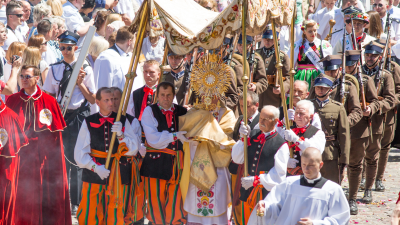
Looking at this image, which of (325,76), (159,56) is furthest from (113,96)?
(159,56)

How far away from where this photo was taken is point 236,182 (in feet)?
18.4

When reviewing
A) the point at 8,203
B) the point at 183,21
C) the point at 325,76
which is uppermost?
the point at 183,21

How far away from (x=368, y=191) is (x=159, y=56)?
4128 mm

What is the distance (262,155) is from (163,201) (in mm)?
1345

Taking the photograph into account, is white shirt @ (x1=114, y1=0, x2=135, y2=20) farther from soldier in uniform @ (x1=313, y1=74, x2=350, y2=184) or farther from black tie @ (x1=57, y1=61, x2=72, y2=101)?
soldier in uniform @ (x1=313, y1=74, x2=350, y2=184)

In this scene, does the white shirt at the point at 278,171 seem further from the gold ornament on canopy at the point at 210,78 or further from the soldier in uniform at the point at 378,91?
the soldier in uniform at the point at 378,91

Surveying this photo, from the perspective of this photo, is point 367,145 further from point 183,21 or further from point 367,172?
point 183,21

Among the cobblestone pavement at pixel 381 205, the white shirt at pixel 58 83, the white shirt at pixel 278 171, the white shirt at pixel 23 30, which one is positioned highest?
the white shirt at pixel 23 30

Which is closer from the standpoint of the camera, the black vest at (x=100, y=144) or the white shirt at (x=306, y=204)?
the white shirt at (x=306, y=204)

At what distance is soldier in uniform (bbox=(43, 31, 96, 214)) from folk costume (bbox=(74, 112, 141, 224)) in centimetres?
108

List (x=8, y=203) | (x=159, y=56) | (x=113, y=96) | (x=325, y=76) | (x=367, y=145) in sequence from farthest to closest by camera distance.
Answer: (x=159, y=56) → (x=367, y=145) → (x=325, y=76) → (x=113, y=96) → (x=8, y=203)

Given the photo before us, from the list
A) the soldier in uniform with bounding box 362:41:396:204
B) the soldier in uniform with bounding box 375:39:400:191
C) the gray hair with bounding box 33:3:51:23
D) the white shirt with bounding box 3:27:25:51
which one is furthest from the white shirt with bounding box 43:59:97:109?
the soldier in uniform with bounding box 375:39:400:191

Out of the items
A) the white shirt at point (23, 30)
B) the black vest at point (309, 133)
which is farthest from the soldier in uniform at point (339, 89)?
the white shirt at point (23, 30)

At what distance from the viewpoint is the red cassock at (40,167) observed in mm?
5348
